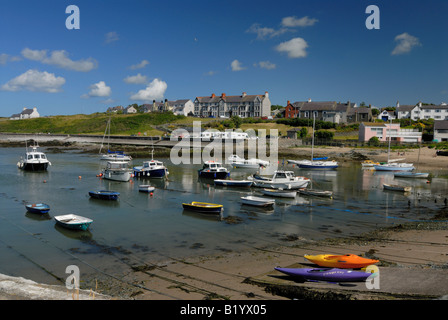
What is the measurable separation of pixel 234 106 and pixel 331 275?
115m

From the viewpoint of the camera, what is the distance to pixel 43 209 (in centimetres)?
2442

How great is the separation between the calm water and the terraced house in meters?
80.8

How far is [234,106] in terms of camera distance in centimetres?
12556

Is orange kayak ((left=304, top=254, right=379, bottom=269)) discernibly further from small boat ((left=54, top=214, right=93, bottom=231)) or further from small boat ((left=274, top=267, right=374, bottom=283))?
small boat ((left=54, top=214, right=93, bottom=231))

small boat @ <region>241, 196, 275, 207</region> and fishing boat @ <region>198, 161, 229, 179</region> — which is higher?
fishing boat @ <region>198, 161, 229, 179</region>

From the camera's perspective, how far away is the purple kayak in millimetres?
12412

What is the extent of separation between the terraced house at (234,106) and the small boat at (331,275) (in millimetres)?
109166

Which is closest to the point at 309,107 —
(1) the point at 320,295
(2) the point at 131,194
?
(2) the point at 131,194

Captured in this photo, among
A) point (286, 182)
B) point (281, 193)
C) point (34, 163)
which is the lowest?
point (281, 193)

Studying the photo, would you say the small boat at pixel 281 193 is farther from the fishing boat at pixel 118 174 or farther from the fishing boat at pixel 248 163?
the fishing boat at pixel 248 163

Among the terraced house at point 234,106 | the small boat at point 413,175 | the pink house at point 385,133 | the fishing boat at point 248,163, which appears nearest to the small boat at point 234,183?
the fishing boat at point 248,163

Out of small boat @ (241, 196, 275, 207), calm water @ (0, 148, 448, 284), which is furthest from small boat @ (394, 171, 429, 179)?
small boat @ (241, 196, 275, 207)

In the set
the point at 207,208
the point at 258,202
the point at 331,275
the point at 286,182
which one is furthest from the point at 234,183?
the point at 331,275

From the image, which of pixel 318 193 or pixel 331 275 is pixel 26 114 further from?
pixel 331 275
